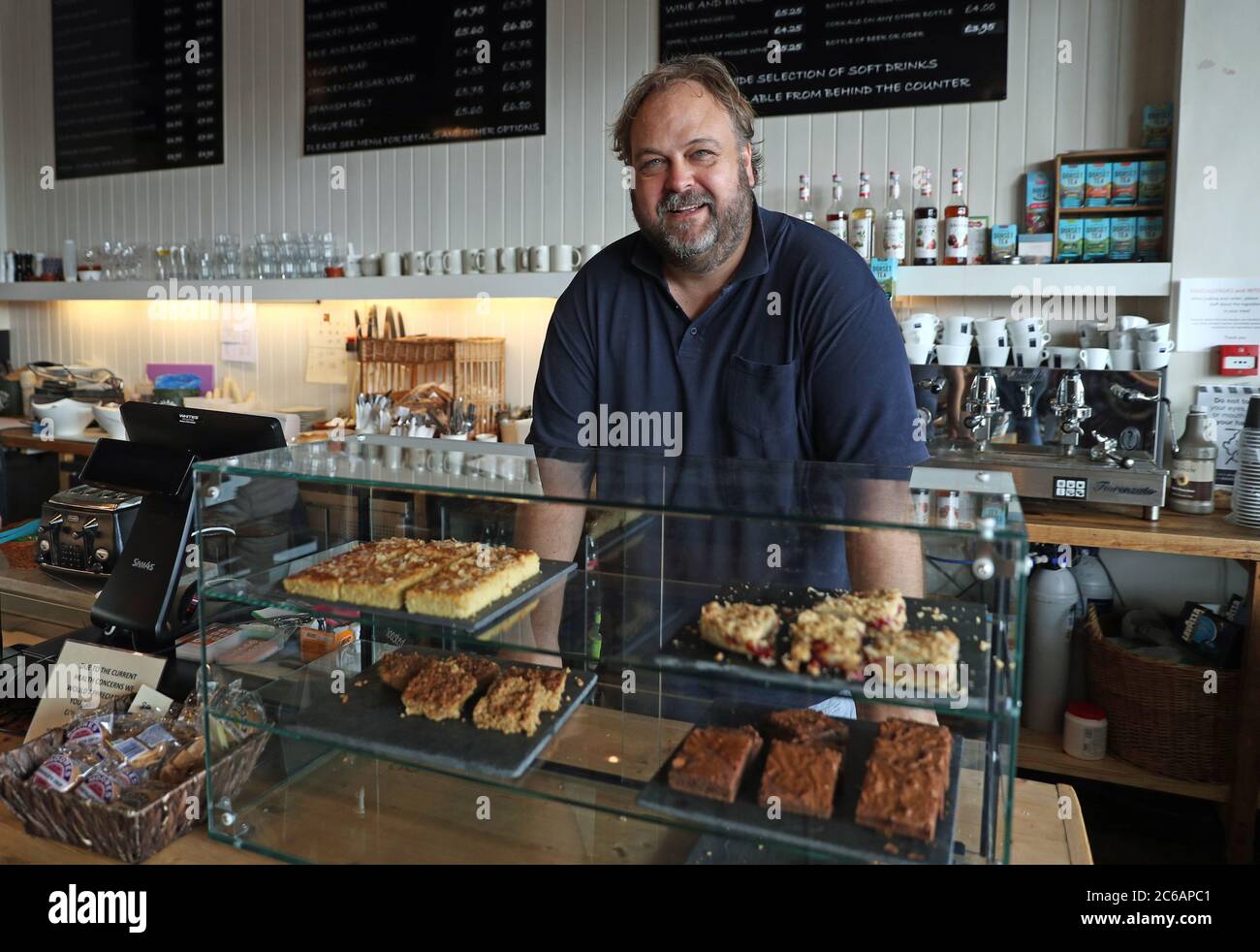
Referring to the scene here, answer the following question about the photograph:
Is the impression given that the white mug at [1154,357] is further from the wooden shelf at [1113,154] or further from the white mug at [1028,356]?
the wooden shelf at [1113,154]

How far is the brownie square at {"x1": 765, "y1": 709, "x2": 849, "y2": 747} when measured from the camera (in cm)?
103

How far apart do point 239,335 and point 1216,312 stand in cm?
411

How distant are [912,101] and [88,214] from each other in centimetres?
427

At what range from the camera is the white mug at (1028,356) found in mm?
2982

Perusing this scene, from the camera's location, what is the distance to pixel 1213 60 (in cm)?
279

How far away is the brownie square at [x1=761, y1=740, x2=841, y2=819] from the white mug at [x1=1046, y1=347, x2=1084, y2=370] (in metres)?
2.33

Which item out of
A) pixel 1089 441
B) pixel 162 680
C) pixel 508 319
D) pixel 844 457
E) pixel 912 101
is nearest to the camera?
pixel 162 680

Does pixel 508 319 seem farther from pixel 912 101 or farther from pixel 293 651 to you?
pixel 293 651

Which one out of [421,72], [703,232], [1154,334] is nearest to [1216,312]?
[1154,334]

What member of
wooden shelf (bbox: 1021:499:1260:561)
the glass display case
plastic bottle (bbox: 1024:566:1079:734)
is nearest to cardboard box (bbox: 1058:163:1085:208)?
wooden shelf (bbox: 1021:499:1260:561)

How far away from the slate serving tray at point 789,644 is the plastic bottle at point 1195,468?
208 centimetres

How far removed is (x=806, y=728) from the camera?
104 cm

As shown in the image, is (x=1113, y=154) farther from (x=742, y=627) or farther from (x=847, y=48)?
(x=742, y=627)
